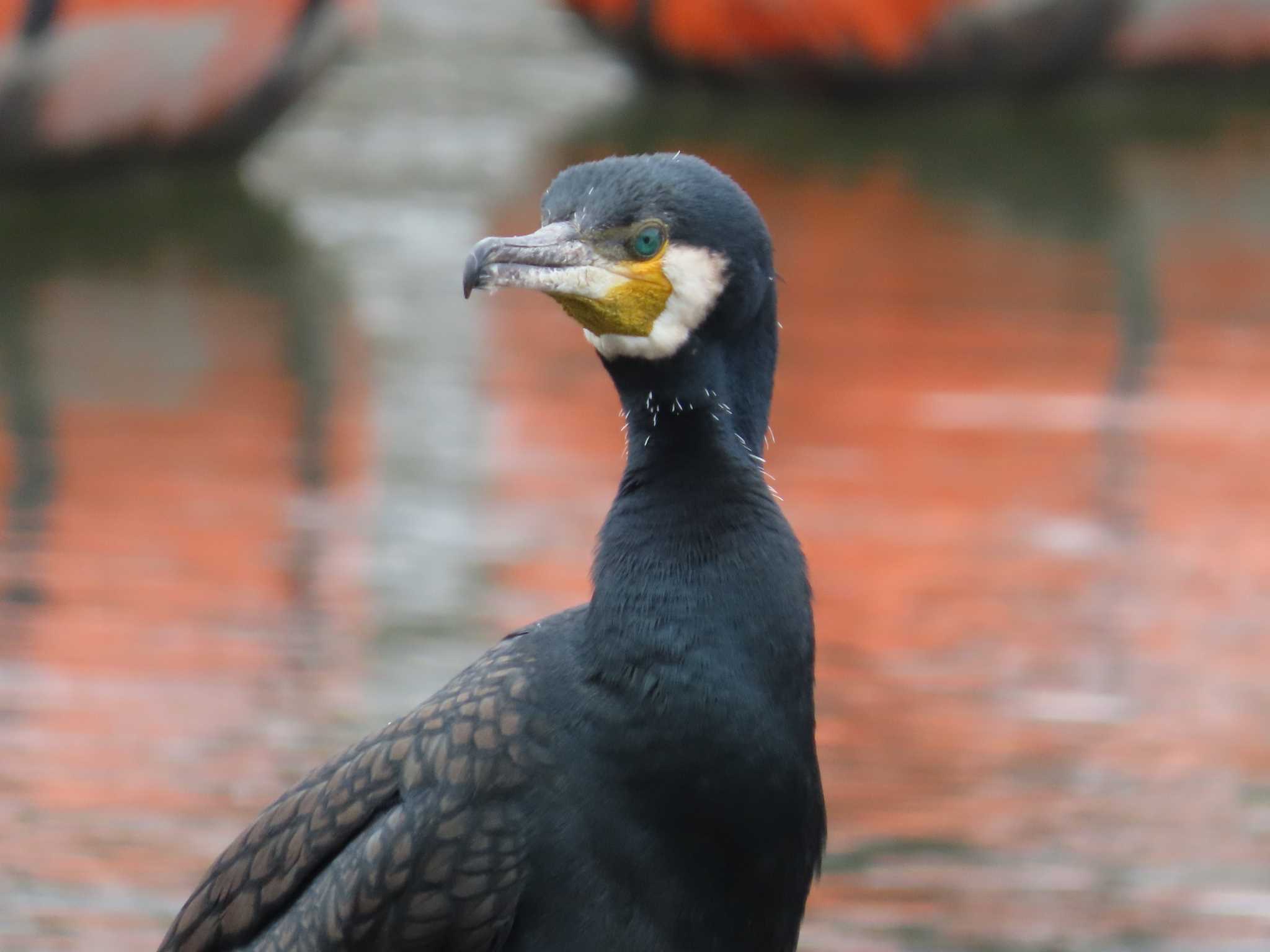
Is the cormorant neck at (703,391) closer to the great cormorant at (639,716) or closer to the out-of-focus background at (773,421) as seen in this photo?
the great cormorant at (639,716)

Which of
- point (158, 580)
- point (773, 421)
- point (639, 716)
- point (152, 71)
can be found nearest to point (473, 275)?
point (639, 716)

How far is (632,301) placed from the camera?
2.90 m

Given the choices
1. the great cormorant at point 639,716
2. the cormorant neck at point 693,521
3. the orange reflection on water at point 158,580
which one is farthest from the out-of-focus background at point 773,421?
the cormorant neck at point 693,521

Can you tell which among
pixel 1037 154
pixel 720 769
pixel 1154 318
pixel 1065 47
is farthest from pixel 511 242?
pixel 1065 47

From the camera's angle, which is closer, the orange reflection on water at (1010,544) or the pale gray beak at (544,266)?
the pale gray beak at (544,266)

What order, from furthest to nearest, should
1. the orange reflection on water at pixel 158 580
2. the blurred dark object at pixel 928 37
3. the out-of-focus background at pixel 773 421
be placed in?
the blurred dark object at pixel 928 37, the out-of-focus background at pixel 773 421, the orange reflection on water at pixel 158 580

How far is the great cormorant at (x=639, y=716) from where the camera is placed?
289 centimetres

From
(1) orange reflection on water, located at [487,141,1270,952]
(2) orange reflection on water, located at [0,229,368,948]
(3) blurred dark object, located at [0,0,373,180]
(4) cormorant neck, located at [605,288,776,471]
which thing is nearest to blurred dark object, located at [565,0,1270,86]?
(1) orange reflection on water, located at [487,141,1270,952]

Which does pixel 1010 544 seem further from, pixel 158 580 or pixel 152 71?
pixel 152 71

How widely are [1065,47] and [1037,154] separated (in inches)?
42.7

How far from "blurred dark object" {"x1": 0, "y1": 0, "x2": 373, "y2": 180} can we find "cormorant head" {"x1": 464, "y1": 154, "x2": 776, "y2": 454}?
20.6ft

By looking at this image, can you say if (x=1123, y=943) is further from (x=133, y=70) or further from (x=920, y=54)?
(x=920, y=54)

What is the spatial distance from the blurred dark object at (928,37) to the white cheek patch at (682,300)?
324 inches

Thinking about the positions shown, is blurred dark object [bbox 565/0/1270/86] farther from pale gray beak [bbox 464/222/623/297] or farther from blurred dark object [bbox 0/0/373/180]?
pale gray beak [bbox 464/222/623/297]
